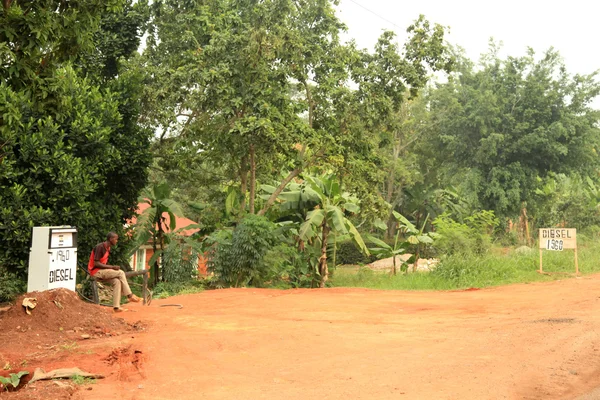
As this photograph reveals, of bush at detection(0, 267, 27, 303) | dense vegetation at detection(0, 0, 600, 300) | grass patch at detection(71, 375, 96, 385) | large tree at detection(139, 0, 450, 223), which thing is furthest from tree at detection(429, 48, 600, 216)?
grass patch at detection(71, 375, 96, 385)

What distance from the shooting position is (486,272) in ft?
57.5

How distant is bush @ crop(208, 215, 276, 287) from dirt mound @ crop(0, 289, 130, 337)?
641 centimetres

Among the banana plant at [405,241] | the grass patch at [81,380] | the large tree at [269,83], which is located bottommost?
the grass patch at [81,380]

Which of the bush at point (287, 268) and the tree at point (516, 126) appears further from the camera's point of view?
the tree at point (516, 126)

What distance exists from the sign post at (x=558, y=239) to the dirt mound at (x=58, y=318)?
1215cm

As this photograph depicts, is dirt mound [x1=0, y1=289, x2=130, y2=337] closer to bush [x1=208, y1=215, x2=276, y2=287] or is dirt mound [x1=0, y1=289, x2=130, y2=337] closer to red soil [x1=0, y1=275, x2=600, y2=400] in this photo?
red soil [x1=0, y1=275, x2=600, y2=400]

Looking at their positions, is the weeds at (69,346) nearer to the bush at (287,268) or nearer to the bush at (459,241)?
the bush at (287,268)

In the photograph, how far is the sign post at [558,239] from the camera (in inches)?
674

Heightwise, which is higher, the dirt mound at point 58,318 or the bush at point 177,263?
the bush at point 177,263

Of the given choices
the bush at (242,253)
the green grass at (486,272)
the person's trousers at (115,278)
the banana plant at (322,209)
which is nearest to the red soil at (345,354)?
the person's trousers at (115,278)

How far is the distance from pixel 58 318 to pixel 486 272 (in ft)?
39.6

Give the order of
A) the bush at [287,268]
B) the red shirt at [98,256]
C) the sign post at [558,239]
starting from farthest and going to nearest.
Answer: the sign post at [558,239], the bush at [287,268], the red shirt at [98,256]

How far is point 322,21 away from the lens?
713 inches

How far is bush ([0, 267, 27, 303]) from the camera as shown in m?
13.1
